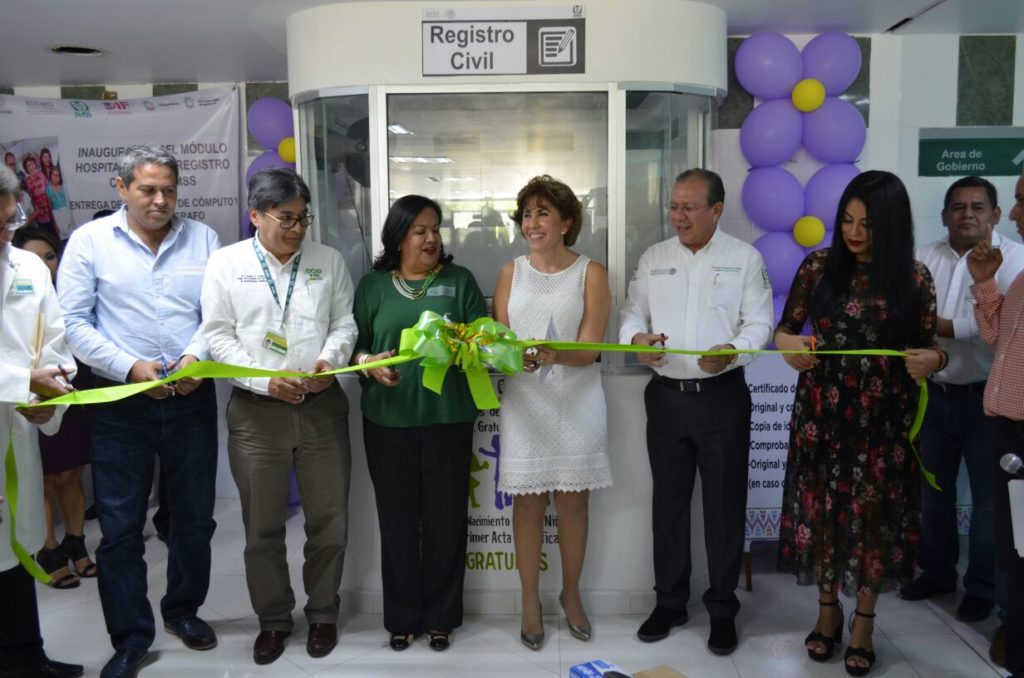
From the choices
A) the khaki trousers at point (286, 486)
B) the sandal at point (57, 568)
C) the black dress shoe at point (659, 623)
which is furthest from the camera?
the sandal at point (57, 568)

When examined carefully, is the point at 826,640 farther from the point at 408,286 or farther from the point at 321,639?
the point at 408,286

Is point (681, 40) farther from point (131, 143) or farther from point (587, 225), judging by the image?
point (131, 143)

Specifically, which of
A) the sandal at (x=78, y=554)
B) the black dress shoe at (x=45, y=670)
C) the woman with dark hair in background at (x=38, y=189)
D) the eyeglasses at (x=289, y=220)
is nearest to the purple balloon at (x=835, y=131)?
the eyeglasses at (x=289, y=220)

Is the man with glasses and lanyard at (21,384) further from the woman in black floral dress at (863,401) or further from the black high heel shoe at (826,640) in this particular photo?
the black high heel shoe at (826,640)

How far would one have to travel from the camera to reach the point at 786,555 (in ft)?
10.3

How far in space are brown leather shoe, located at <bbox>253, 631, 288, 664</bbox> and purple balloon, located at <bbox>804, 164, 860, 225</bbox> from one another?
3.22m

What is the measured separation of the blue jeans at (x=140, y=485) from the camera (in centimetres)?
303

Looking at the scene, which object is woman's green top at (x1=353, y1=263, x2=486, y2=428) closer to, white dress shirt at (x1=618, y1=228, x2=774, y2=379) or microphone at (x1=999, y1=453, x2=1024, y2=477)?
white dress shirt at (x1=618, y1=228, x2=774, y2=379)

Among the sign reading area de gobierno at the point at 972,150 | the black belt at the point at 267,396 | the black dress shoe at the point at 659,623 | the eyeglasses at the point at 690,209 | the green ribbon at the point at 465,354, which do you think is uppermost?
the sign reading area de gobierno at the point at 972,150

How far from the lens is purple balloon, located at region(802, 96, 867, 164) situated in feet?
13.7

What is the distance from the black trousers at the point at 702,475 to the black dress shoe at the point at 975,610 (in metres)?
1.04

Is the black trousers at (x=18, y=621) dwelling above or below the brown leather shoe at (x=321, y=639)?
above

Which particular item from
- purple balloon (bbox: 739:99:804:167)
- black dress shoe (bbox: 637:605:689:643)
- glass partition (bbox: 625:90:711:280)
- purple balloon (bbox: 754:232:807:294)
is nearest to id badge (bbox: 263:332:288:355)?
glass partition (bbox: 625:90:711:280)

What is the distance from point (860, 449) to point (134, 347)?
8.65ft
